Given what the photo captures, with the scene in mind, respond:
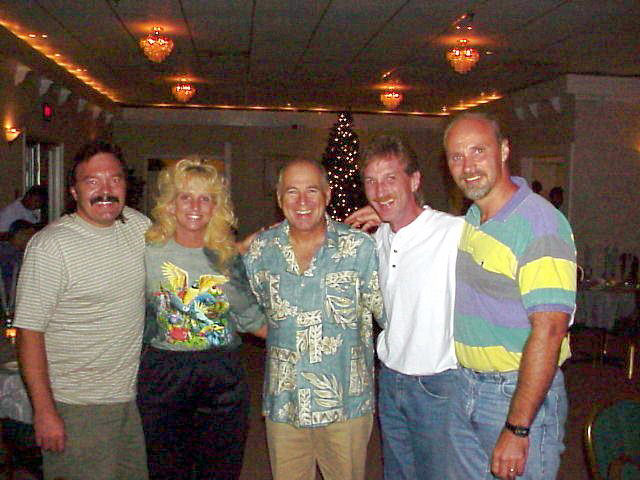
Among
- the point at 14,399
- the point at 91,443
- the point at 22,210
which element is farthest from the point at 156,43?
the point at 91,443

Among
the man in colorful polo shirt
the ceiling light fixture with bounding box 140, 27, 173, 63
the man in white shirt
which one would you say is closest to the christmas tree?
the ceiling light fixture with bounding box 140, 27, 173, 63

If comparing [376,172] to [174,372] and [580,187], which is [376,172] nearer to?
[174,372]

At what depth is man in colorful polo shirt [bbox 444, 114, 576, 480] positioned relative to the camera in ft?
6.12

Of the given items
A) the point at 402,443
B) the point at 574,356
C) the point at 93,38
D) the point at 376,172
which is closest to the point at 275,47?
the point at 93,38

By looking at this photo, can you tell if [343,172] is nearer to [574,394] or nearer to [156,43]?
[156,43]

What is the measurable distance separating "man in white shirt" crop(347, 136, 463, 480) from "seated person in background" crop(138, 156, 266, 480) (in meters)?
0.58

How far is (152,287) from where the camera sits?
95.4 inches

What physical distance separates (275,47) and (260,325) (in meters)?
5.73

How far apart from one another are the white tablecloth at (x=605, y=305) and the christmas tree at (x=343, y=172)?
311cm

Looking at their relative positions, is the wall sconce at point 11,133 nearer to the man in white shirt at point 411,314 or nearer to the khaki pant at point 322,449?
the man in white shirt at point 411,314

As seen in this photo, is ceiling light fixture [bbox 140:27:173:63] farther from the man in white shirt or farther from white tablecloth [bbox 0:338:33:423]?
the man in white shirt

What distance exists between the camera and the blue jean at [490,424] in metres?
1.96

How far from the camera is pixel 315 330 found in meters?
2.36

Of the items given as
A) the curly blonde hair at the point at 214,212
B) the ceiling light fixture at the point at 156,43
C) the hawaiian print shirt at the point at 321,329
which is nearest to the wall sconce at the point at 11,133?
the ceiling light fixture at the point at 156,43
